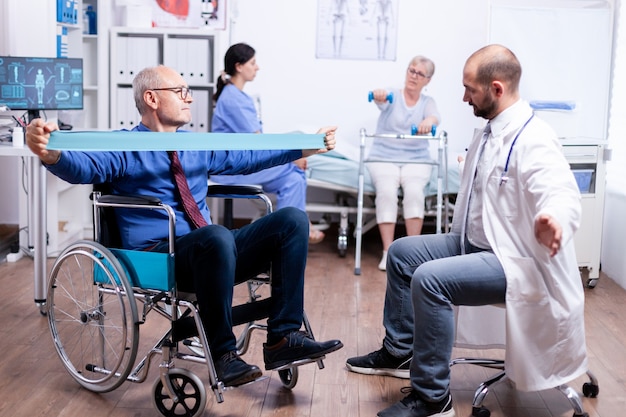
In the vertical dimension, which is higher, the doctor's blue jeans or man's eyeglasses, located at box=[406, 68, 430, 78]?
man's eyeglasses, located at box=[406, 68, 430, 78]

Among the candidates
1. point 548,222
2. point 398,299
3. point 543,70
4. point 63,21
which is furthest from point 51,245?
point 548,222

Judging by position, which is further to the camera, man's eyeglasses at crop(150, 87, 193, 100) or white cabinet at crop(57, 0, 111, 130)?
white cabinet at crop(57, 0, 111, 130)

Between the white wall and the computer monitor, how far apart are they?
1535mm

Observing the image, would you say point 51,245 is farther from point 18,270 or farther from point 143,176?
point 143,176

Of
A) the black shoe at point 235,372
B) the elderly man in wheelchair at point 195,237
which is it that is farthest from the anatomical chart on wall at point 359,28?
A: the black shoe at point 235,372

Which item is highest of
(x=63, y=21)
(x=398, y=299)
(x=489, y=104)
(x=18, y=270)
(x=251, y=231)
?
(x=63, y=21)

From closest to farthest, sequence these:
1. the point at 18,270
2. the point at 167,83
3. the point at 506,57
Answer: the point at 506,57, the point at 167,83, the point at 18,270

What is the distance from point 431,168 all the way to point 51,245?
2133 mm

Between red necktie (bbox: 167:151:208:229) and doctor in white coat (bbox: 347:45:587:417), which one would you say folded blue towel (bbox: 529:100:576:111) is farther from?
red necktie (bbox: 167:151:208:229)

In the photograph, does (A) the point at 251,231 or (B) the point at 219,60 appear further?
(B) the point at 219,60

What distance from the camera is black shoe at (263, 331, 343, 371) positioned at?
260 centimetres

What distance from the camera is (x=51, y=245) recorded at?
475 cm

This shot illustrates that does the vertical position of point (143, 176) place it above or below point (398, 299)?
above

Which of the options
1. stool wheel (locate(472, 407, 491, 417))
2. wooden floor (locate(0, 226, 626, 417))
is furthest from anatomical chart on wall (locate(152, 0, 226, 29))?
stool wheel (locate(472, 407, 491, 417))
